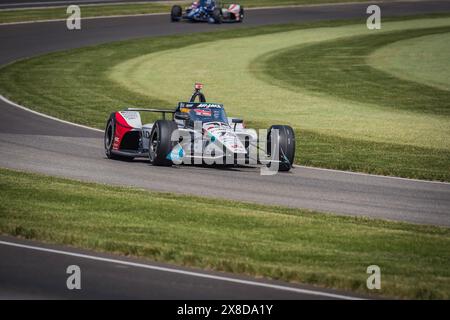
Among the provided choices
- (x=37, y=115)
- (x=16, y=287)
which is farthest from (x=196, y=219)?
(x=37, y=115)

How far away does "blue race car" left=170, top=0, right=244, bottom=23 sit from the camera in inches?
2170

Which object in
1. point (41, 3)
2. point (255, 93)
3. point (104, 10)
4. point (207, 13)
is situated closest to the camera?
point (255, 93)

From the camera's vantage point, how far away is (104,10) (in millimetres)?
58688

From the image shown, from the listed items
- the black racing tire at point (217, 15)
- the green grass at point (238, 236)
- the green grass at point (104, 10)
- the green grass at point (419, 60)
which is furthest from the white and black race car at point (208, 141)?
the black racing tire at point (217, 15)

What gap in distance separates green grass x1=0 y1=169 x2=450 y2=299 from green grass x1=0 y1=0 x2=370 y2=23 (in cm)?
3728

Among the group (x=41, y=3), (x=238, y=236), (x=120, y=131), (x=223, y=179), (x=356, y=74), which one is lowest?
(x=356, y=74)

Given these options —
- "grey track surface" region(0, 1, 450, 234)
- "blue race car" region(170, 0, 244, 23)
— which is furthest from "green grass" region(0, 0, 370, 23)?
"grey track surface" region(0, 1, 450, 234)

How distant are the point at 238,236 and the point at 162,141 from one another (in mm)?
6603

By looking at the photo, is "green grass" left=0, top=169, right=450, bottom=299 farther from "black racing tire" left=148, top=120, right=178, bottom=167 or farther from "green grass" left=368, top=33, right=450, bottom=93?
"green grass" left=368, top=33, right=450, bottom=93

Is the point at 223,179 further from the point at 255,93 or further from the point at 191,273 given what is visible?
the point at 255,93

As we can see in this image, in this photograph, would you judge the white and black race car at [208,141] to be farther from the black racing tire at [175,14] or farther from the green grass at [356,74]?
the black racing tire at [175,14]

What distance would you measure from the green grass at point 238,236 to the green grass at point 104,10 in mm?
37278

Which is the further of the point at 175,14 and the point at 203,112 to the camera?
the point at 175,14

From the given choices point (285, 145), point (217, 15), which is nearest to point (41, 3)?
point (217, 15)
